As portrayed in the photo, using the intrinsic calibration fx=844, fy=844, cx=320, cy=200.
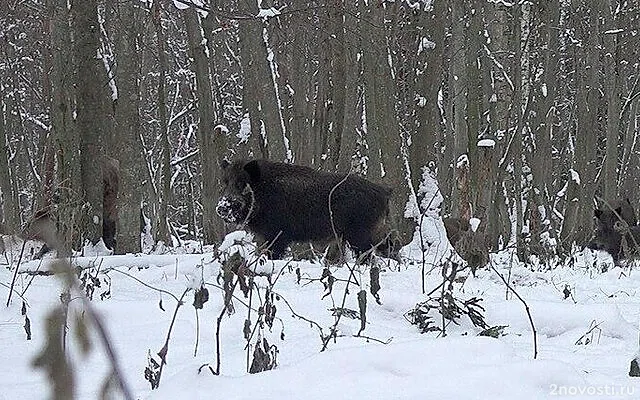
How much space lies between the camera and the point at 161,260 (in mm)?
→ 7504

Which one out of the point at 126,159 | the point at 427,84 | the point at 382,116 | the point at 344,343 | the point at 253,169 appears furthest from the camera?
the point at 427,84

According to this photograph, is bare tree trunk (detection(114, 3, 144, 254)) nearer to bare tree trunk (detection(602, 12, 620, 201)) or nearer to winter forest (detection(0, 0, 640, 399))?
winter forest (detection(0, 0, 640, 399))

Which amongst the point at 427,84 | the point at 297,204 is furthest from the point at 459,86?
the point at 427,84

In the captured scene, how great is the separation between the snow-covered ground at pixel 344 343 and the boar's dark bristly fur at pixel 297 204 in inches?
69.3

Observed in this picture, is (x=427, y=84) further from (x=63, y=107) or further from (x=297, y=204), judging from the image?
(x=63, y=107)

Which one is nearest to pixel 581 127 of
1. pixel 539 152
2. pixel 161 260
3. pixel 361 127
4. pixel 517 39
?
pixel 539 152

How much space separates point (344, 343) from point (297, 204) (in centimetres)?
545

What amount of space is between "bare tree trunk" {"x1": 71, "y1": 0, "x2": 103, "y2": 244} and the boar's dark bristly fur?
1741 millimetres

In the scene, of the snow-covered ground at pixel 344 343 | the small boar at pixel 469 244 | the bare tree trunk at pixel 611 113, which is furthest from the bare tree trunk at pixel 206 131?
the bare tree trunk at pixel 611 113

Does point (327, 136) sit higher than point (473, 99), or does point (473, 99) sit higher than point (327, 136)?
point (473, 99)

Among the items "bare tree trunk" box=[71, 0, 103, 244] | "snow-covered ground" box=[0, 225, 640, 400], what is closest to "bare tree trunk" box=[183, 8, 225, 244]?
"bare tree trunk" box=[71, 0, 103, 244]

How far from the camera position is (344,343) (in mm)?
3803

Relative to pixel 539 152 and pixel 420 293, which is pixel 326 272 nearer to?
pixel 420 293

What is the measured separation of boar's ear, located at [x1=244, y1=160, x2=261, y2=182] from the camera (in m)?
8.99
